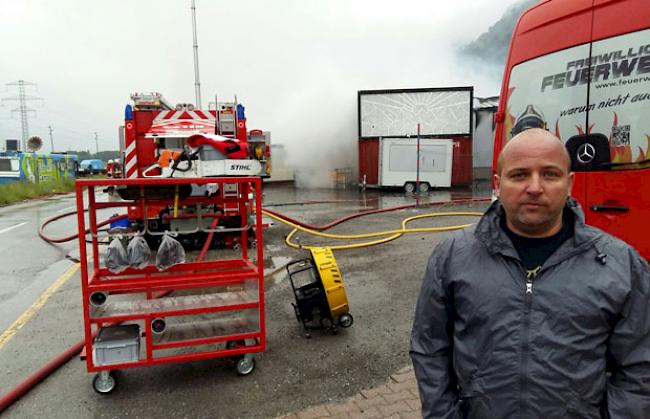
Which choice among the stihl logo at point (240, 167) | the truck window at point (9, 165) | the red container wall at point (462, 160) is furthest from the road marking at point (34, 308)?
the truck window at point (9, 165)

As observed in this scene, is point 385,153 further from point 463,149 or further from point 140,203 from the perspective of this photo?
point 140,203

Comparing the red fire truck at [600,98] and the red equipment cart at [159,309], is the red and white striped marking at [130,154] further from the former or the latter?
the red fire truck at [600,98]

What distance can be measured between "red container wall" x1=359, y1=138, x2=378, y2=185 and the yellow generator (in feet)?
58.8

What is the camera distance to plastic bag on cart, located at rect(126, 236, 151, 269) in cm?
362

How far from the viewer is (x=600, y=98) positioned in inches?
113

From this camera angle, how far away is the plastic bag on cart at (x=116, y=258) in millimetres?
3602

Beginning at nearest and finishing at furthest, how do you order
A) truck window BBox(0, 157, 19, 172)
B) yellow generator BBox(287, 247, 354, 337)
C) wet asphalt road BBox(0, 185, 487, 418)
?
wet asphalt road BBox(0, 185, 487, 418) < yellow generator BBox(287, 247, 354, 337) < truck window BBox(0, 157, 19, 172)

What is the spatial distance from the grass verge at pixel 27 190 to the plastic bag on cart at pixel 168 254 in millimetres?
19665

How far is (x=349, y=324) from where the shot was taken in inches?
175

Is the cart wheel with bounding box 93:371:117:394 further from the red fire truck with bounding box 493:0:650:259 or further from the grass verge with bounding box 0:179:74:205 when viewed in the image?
the grass verge with bounding box 0:179:74:205

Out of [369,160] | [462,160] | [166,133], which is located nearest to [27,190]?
[369,160]

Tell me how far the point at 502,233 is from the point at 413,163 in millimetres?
18340

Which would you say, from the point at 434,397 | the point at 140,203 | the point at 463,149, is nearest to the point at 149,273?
the point at 140,203

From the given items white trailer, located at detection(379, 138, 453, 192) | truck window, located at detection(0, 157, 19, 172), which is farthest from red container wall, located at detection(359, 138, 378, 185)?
truck window, located at detection(0, 157, 19, 172)
